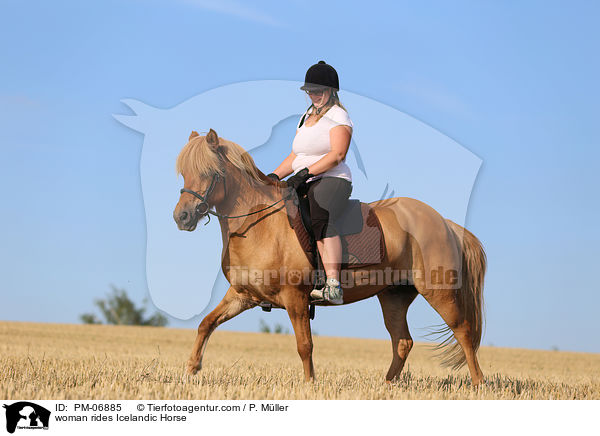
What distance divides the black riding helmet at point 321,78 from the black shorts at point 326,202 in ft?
3.27

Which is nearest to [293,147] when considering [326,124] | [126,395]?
[326,124]

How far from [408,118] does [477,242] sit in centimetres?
225

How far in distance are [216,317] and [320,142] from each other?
7.94 ft

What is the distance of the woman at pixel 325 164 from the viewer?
19.3ft

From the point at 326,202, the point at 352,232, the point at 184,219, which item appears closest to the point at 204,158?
the point at 184,219

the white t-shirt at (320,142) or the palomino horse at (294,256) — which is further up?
the white t-shirt at (320,142)

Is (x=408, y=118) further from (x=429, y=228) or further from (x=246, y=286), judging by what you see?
(x=246, y=286)

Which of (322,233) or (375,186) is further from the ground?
(375,186)

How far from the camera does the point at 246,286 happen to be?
6055mm

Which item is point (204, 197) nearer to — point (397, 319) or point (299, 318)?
point (299, 318)

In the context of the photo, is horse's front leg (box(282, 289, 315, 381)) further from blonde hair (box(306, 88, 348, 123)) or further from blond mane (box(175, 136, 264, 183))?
blonde hair (box(306, 88, 348, 123))
